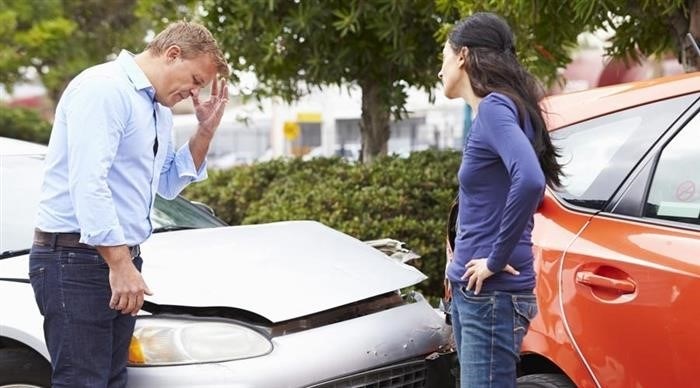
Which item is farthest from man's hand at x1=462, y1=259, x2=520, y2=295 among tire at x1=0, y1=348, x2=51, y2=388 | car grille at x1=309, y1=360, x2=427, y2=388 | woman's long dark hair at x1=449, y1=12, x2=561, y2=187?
tire at x1=0, y1=348, x2=51, y2=388

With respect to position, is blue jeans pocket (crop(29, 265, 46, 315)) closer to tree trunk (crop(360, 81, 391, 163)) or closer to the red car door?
the red car door

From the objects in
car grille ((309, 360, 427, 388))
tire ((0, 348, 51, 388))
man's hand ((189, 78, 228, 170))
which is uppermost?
man's hand ((189, 78, 228, 170))

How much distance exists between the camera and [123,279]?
2.75 m

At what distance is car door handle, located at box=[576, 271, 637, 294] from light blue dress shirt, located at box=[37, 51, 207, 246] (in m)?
1.39

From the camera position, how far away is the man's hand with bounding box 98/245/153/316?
8.96 feet

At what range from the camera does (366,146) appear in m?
7.83

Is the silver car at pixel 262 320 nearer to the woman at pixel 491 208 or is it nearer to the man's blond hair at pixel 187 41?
the woman at pixel 491 208

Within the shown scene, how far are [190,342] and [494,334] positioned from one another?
105 centimetres

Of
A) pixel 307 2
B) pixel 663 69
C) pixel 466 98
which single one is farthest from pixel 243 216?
pixel 663 69

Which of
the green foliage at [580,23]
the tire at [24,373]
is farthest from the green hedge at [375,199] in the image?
the tire at [24,373]

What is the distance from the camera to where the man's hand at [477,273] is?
2615 mm

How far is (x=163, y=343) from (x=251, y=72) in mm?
4698

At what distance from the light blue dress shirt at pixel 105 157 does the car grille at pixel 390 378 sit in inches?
33.9

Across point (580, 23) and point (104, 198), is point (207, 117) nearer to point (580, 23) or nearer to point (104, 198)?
point (104, 198)
